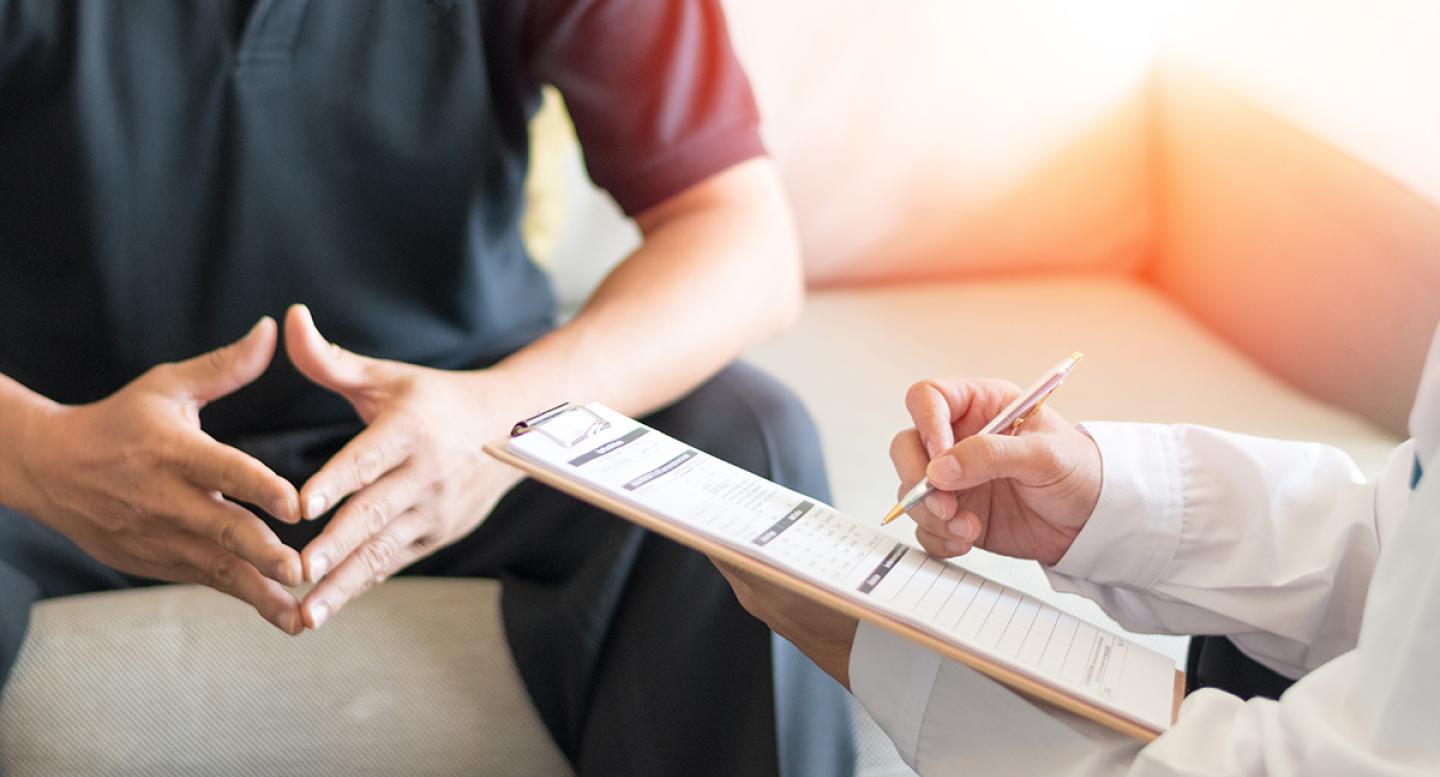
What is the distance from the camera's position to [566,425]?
64 centimetres

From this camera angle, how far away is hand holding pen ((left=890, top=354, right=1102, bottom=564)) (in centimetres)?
68

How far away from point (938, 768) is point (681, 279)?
17.6 inches

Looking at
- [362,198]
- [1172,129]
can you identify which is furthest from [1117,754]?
[1172,129]

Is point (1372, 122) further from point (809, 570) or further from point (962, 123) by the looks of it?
point (809, 570)

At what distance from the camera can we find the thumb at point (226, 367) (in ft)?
2.54

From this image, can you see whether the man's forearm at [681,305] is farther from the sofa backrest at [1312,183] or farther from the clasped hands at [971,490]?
the sofa backrest at [1312,183]

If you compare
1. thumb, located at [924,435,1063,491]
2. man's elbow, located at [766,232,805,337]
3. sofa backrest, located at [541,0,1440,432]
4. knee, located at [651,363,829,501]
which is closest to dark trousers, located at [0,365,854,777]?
knee, located at [651,363,829,501]

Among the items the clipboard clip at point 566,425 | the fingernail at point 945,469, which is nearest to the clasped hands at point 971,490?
the fingernail at point 945,469

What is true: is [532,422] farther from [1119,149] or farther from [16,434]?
[1119,149]

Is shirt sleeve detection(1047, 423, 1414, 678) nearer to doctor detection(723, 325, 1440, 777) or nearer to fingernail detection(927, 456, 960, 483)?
doctor detection(723, 325, 1440, 777)

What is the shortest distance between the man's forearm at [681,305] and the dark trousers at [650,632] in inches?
2.0

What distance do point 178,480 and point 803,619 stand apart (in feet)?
1.32

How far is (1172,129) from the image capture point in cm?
144

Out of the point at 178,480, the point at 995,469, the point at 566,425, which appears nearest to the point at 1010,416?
the point at 995,469
